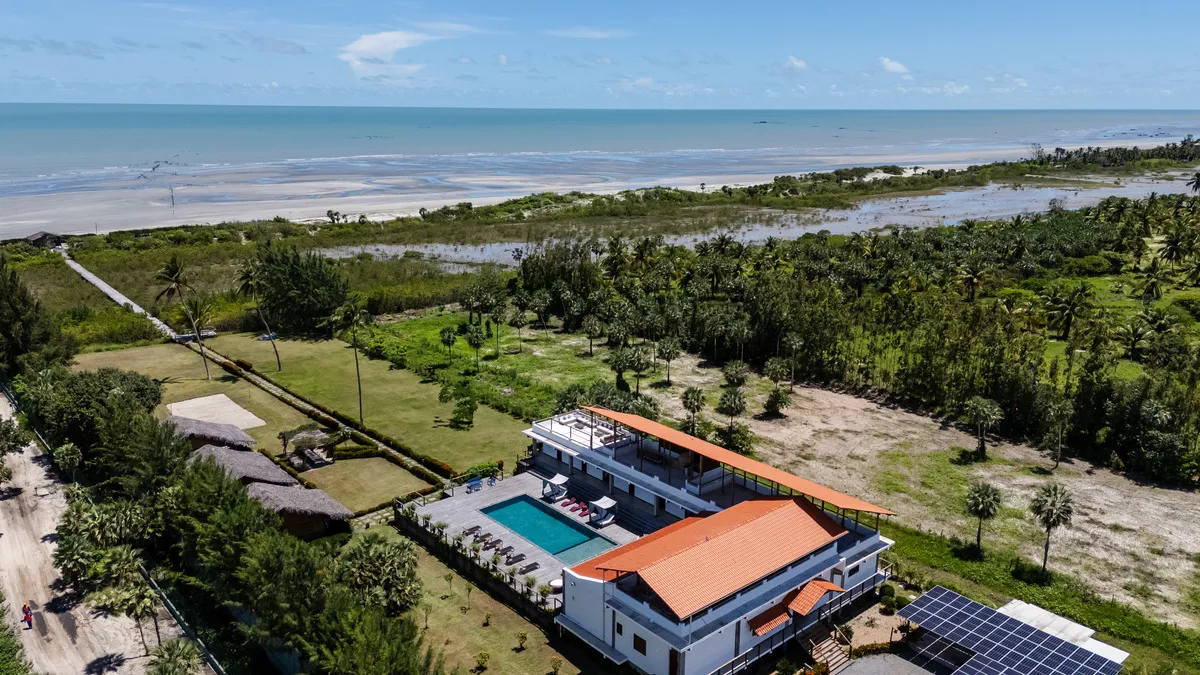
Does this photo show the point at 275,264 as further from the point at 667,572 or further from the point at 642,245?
the point at 667,572

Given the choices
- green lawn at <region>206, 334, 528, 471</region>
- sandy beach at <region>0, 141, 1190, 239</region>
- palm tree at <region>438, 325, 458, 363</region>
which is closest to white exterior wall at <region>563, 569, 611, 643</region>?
green lawn at <region>206, 334, 528, 471</region>

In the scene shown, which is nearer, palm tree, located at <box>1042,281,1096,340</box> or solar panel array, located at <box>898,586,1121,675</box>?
solar panel array, located at <box>898,586,1121,675</box>

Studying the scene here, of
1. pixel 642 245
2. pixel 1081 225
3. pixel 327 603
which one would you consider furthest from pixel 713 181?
pixel 327 603

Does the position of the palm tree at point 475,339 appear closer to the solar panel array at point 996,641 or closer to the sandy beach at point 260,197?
the solar panel array at point 996,641

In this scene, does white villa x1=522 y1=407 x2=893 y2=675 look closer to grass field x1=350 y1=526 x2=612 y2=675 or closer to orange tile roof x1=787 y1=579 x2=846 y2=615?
orange tile roof x1=787 y1=579 x2=846 y2=615

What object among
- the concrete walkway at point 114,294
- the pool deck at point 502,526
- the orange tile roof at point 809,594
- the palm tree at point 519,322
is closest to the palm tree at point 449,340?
the palm tree at point 519,322

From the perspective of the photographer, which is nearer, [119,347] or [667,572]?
[667,572]

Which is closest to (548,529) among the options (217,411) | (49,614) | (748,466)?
(748,466)
